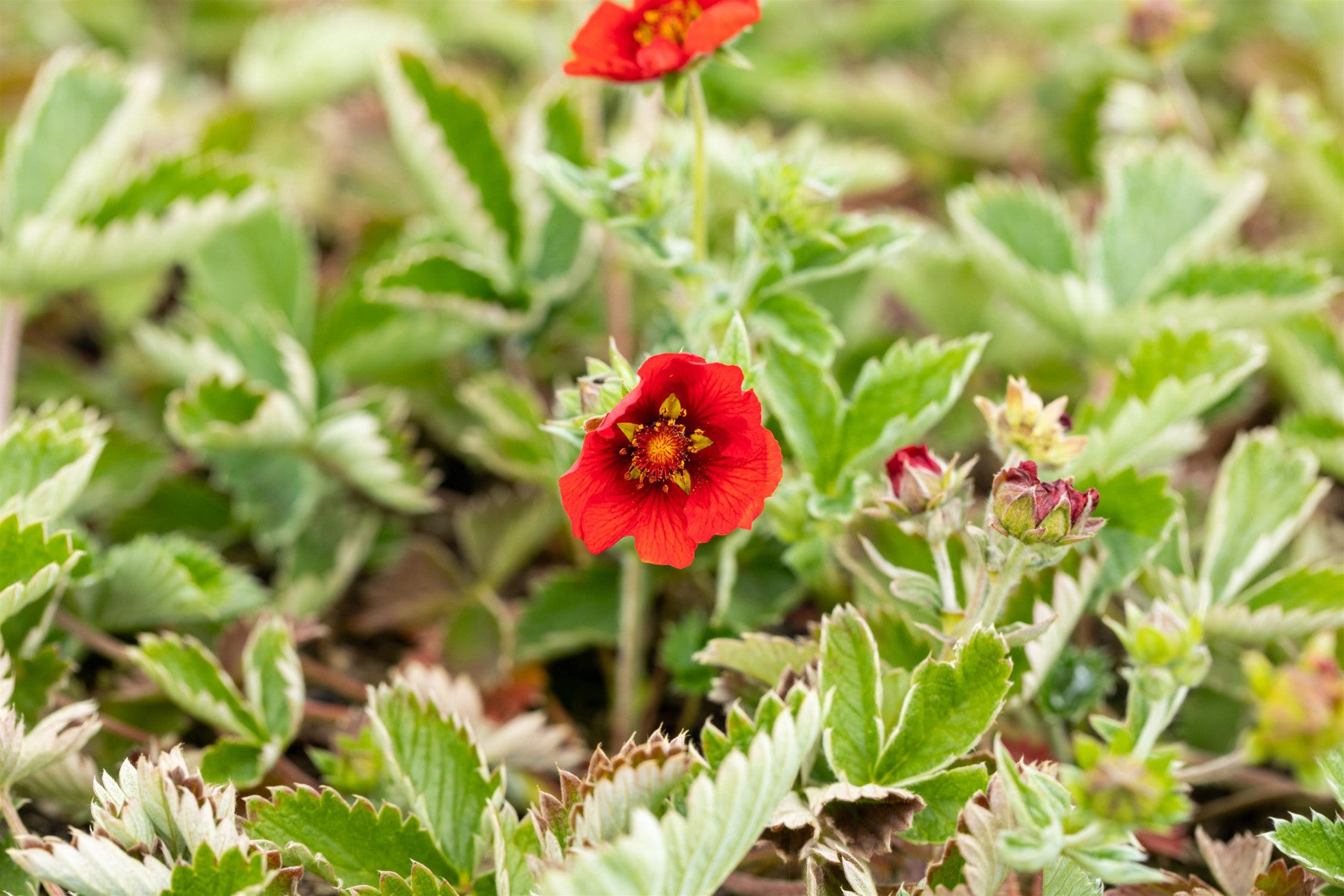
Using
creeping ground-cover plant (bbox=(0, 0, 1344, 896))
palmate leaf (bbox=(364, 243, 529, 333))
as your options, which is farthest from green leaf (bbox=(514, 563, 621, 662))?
palmate leaf (bbox=(364, 243, 529, 333))

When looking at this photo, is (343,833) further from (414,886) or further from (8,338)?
(8,338)

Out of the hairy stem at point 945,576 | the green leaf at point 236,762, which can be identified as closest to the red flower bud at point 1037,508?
the hairy stem at point 945,576

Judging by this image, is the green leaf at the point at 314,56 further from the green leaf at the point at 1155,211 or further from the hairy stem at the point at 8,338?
the green leaf at the point at 1155,211

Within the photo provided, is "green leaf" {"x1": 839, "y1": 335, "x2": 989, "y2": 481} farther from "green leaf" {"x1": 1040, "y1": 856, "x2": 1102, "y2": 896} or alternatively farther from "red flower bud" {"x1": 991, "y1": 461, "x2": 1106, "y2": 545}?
"green leaf" {"x1": 1040, "y1": 856, "x2": 1102, "y2": 896}

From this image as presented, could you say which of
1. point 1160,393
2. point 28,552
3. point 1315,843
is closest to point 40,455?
point 28,552

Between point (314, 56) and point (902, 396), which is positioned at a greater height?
point (314, 56)

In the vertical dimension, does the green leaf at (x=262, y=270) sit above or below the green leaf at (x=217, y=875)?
above
